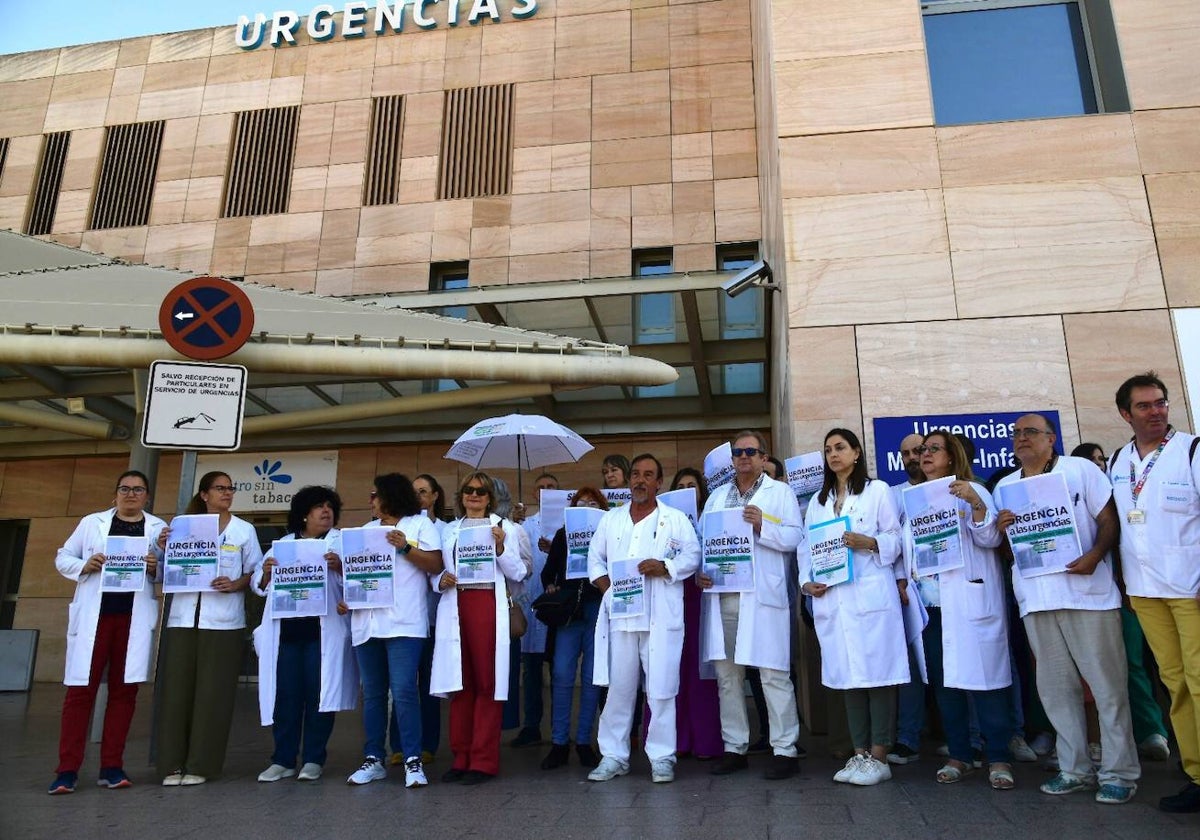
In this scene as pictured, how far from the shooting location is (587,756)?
554 cm

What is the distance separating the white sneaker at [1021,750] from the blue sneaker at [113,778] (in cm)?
538

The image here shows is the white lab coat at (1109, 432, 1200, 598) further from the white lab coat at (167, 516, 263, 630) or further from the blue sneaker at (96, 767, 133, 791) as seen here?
the blue sneaker at (96, 767, 133, 791)

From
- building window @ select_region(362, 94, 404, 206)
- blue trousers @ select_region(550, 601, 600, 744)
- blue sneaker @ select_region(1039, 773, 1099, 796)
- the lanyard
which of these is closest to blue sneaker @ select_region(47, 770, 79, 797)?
blue trousers @ select_region(550, 601, 600, 744)

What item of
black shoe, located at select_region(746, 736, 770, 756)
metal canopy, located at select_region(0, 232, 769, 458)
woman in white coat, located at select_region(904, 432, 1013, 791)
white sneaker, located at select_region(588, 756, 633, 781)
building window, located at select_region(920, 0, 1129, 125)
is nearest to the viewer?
woman in white coat, located at select_region(904, 432, 1013, 791)

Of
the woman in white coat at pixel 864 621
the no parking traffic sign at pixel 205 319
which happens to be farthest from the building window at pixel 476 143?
the woman in white coat at pixel 864 621

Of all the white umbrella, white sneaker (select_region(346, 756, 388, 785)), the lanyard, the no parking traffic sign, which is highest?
the no parking traffic sign

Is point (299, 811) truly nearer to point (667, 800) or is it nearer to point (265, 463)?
point (667, 800)

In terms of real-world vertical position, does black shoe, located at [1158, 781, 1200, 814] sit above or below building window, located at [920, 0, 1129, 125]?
below

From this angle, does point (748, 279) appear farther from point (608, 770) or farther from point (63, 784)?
point (63, 784)

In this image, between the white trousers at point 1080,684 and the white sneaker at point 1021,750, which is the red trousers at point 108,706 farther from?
the white sneaker at point 1021,750

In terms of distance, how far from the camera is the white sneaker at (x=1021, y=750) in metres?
5.32

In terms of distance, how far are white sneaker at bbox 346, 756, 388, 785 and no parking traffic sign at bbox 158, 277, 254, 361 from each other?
9.42 feet

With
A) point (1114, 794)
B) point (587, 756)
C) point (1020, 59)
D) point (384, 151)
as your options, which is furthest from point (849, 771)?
point (384, 151)

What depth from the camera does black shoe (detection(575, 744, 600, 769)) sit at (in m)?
5.51
